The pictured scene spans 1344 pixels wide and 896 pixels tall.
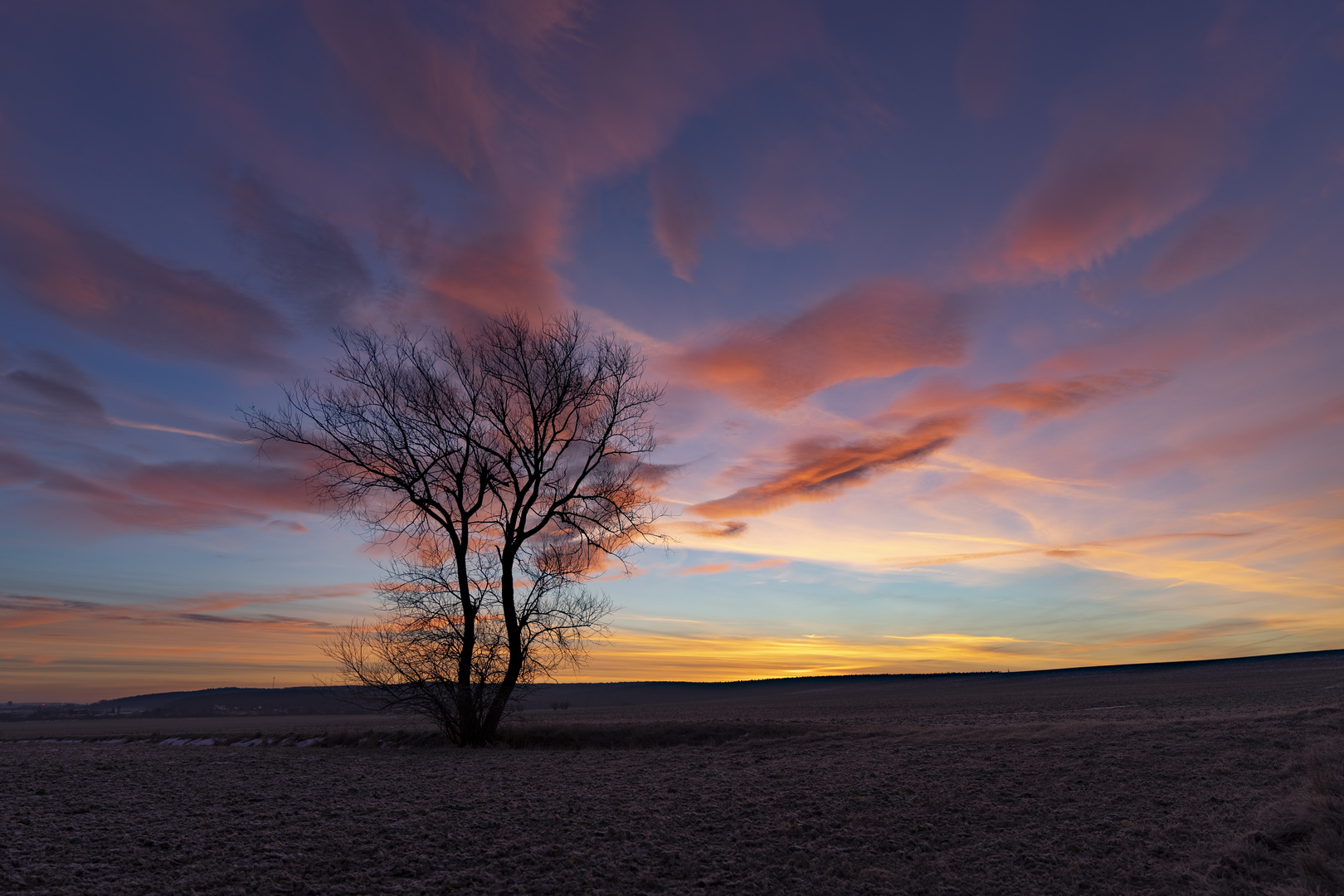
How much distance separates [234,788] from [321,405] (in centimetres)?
1290

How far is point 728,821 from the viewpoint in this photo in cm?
1016

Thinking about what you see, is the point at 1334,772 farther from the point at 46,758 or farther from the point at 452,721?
the point at 46,758

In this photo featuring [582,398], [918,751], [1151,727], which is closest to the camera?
[918,751]

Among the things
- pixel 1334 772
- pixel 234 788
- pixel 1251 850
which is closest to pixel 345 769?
pixel 234 788

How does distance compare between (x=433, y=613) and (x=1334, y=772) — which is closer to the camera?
(x=1334, y=772)

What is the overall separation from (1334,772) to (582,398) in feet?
66.7

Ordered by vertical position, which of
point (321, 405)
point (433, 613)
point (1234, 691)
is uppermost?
point (321, 405)

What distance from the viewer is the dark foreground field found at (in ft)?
25.2

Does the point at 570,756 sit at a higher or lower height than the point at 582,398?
lower

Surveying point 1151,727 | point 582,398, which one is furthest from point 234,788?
point 1151,727

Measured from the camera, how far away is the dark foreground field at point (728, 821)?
769 centimetres

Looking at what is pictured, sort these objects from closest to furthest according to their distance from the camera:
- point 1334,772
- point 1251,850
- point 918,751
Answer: point 1251,850 → point 1334,772 → point 918,751

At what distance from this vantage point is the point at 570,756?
18844 millimetres

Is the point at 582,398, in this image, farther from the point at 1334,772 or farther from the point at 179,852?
the point at 1334,772
